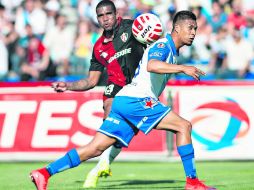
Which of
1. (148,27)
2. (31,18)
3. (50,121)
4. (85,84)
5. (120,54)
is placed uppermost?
(148,27)

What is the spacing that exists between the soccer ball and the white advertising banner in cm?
587

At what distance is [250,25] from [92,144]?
12759mm

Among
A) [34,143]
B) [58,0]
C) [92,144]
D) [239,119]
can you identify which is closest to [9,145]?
[34,143]

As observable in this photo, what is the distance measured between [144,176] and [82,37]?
867cm

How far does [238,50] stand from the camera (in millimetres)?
21328

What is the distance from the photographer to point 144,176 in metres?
14.1

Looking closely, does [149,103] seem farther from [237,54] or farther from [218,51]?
[218,51]

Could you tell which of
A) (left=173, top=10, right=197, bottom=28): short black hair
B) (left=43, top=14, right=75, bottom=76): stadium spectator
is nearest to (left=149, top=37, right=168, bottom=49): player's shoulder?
(left=173, top=10, right=197, bottom=28): short black hair

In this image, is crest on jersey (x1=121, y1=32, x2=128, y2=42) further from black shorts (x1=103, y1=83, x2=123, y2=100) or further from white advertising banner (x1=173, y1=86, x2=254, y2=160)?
white advertising banner (x1=173, y1=86, x2=254, y2=160)

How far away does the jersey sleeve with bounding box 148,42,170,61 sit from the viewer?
1030 cm

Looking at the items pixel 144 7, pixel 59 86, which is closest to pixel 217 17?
pixel 144 7

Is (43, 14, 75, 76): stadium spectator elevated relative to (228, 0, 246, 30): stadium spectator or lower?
lower

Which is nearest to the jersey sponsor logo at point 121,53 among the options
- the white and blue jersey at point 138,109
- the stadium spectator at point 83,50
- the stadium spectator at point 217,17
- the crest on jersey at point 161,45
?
the white and blue jersey at point 138,109

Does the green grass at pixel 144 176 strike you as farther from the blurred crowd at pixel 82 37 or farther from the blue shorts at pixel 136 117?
the blurred crowd at pixel 82 37
